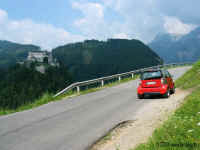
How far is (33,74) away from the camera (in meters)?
130

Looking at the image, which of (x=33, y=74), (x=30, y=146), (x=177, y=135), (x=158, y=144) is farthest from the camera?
(x=33, y=74)

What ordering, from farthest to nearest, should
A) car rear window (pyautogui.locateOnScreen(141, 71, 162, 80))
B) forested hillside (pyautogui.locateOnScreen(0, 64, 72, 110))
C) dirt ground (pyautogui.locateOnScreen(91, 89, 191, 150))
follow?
forested hillside (pyautogui.locateOnScreen(0, 64, 72, 110)) → car rear window (pyautogui.locateOnScreen(141, 71, 162, 80)) → dirt ground (pyautogui.locateOnScreen(91, 89, 191, 150))

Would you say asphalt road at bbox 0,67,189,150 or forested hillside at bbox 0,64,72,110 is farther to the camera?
forested hillside at bbox 0,64,72,110

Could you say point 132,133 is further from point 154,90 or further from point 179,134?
point 154,90

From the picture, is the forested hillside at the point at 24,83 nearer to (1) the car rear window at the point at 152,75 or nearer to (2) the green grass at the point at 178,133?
(1) the car rear window at the point at 152,75

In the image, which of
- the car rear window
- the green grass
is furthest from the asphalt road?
the car rear window

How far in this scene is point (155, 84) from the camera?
40.2ft

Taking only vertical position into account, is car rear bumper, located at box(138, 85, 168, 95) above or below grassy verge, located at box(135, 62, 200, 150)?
above

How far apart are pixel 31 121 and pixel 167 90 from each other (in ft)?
23.2

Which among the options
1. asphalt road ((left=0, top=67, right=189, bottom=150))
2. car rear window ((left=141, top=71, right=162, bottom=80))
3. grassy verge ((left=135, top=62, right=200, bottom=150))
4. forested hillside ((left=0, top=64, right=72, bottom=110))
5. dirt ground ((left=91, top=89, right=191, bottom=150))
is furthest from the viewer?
forested hillside ((left=0, top=64, right=72, bottom=110))

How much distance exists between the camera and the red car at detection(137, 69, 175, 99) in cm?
1203

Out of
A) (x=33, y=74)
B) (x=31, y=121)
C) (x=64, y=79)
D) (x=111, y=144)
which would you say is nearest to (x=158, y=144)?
(x=111, y=144)

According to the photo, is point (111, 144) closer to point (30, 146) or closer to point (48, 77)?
point (30, 146)

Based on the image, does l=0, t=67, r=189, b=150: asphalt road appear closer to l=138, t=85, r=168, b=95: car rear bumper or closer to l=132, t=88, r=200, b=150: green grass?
l=132, t=88, r=200, b=150: green grass
